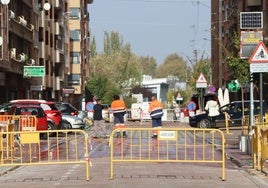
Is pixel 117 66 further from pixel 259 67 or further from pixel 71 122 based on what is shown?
pixel 259 67

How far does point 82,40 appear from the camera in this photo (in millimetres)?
97688

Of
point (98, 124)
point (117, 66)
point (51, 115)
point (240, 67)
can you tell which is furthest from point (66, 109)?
point (117, 66)

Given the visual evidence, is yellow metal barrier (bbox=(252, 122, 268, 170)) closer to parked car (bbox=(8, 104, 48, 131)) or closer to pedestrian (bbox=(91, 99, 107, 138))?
pedestrian (bbox=(91, 99, 107, 138))

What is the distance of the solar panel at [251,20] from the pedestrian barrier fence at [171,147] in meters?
5.06

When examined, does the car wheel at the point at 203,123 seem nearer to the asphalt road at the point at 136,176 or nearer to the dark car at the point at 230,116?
the dark car at the point at 230,116

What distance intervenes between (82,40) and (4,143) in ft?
264

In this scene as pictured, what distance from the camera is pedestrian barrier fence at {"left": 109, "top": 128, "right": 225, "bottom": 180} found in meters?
15.4

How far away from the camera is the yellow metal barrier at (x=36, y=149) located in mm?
15812

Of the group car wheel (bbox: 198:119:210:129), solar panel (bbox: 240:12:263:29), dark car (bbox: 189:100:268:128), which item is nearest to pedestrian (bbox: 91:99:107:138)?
dark car (bbox: 189:100:268:128)

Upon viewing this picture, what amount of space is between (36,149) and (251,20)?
26.9 feet

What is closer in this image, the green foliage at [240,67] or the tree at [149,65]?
the green foliage at [240,67]

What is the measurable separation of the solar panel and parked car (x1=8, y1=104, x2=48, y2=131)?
11926 millimetres

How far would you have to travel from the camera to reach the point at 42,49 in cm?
6359

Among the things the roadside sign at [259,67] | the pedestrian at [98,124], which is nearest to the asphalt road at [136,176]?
the roadside sign at [259,67]
